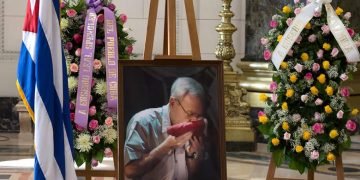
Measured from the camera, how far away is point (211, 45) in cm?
888

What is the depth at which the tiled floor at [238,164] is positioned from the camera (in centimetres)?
660

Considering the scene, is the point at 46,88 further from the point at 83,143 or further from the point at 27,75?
the point at 83,143

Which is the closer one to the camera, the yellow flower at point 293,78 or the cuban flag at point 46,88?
the cuban flag at point 46,88

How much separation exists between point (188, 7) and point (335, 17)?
1.30 m

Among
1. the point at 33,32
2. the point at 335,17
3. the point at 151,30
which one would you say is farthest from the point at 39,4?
the point at 335,17

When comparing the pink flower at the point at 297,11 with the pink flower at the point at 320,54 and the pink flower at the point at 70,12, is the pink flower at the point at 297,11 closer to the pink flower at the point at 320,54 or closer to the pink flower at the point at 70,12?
the pink flower at the point at 320,54

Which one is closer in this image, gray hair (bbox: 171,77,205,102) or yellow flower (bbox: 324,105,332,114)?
gray hair (bbox: 171,77,205,102)

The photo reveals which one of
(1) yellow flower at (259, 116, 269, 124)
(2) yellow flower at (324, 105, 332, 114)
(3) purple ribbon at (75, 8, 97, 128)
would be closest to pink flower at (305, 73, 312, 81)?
(2) yellow flower at (324, 105, 332, 114)

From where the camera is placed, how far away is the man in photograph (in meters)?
4.34

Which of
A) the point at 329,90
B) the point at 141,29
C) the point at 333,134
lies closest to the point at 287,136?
the point at 333,134

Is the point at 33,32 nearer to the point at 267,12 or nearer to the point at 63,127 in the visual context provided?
the point at 63,127

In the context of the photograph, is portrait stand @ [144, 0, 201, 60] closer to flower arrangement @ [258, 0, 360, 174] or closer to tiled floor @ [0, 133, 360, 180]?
flower arrangement @ [258, 0, 360, 174]

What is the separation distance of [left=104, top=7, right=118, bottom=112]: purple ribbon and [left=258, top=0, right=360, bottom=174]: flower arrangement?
3.86ft

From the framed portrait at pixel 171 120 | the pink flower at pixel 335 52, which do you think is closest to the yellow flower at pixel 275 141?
the pink flower at pixel 335 52
